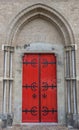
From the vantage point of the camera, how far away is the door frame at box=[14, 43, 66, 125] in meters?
6.23

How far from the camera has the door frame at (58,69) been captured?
20.4ft

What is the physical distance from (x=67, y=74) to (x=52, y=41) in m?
1.19

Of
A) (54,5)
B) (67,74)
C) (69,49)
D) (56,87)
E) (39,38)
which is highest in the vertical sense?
Answer: (54,5)

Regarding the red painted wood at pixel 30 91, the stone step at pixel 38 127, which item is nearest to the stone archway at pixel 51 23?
the red painted wood at pixel 30 91

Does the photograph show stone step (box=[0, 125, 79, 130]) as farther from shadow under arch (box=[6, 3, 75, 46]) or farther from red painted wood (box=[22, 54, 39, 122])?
shadow under arch (box=[6, 3, 75, 46])

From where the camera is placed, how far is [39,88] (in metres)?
6.37

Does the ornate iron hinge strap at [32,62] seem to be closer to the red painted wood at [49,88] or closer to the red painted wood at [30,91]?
the red painted wood at [30,91]

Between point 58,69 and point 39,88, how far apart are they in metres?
0.86

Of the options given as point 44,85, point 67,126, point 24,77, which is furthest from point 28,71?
point 67,126

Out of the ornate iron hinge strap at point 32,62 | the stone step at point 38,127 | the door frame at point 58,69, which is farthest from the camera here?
the ornate iron hinge strap at point 32,62

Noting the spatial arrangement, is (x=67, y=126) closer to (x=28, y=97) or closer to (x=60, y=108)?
(x=60, y=108)

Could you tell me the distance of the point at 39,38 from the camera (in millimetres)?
6547

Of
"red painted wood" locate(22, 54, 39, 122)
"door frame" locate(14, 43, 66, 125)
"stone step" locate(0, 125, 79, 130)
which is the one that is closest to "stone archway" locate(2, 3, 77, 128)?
"door frame" locate(14, 43, 66, 125)

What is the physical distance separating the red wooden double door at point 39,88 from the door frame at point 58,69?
127mm
